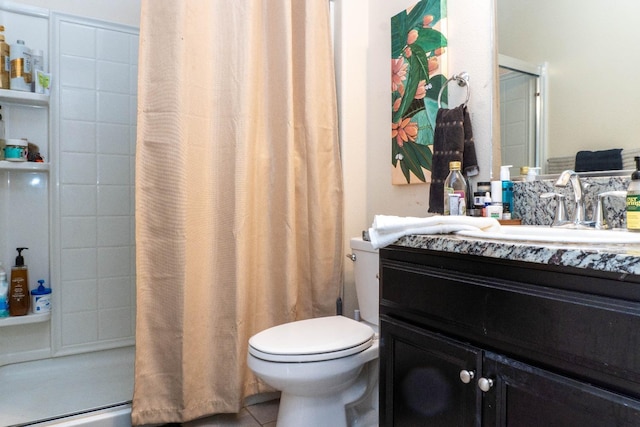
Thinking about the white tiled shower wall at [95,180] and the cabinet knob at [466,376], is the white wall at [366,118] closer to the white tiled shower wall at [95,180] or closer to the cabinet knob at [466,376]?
the cabinet knob at [466,376]

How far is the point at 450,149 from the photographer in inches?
59.7

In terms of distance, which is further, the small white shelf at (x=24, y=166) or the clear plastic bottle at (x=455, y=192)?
the small white shelf at (x=24, y=166)

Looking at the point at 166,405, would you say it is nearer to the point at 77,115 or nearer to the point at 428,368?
the point at 428,368

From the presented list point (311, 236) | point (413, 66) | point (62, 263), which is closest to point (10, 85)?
point (62, 263)

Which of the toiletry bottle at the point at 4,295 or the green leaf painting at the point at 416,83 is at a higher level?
the green leaf painting at the point at 416,83

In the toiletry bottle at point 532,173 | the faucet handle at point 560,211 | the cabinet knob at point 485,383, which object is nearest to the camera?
the cabinet knob at point 485,383

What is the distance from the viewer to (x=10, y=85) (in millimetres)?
1974

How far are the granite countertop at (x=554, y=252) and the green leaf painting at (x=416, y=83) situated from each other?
34.6 inches

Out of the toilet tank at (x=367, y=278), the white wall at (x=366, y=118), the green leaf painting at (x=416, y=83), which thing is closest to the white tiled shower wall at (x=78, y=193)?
the white wall at (x=366, y=118)

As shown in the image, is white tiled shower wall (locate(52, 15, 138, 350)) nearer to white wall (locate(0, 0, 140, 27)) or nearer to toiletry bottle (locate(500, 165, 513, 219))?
white wall (locate(0, 0, 140, 27))

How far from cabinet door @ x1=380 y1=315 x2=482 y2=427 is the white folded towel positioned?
221 mm

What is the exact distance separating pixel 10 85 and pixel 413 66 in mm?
1900

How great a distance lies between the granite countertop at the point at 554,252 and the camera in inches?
24.1

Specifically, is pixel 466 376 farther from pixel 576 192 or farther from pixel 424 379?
pixel 576 192
